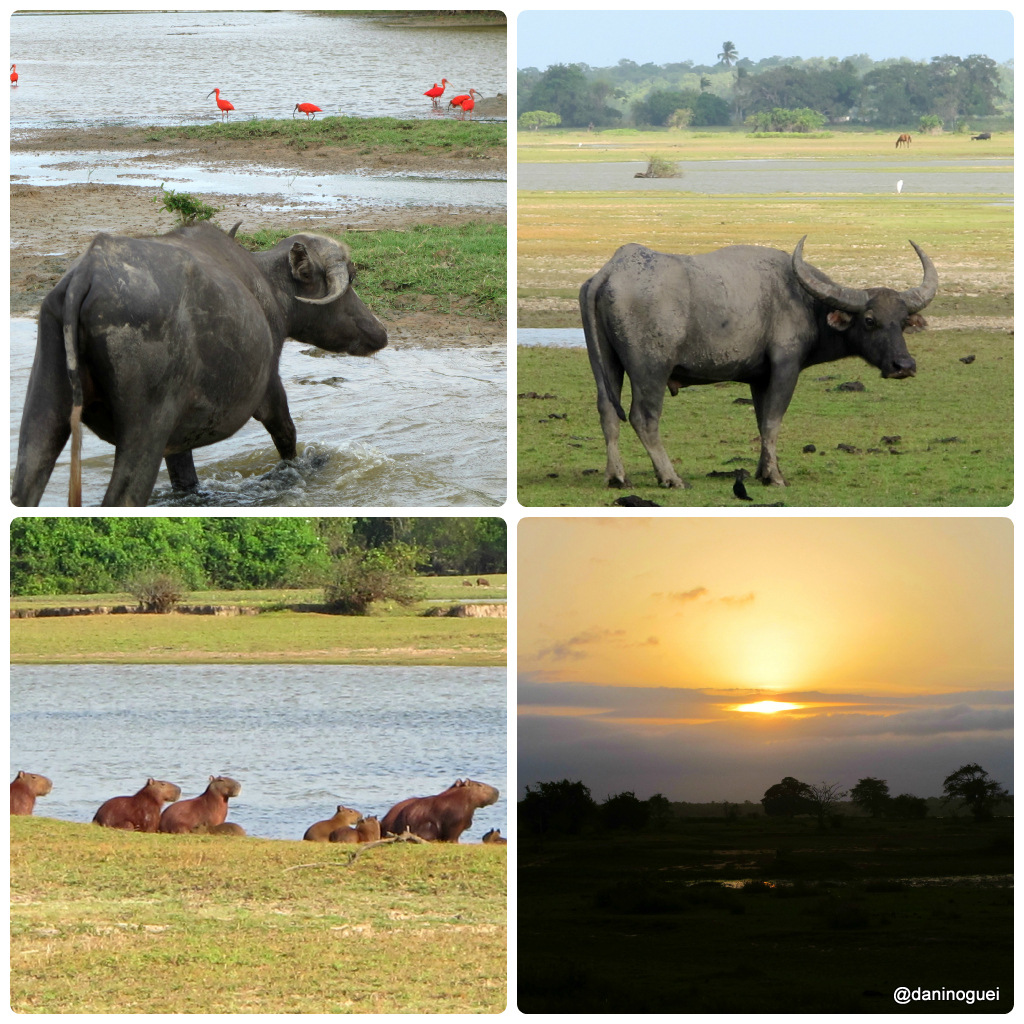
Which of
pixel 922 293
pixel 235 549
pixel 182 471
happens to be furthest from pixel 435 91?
pixel 182 471

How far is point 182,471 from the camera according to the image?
8.27 meters

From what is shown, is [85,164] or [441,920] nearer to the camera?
[441,920]

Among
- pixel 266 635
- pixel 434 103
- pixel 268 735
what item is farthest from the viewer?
pixel 434 103

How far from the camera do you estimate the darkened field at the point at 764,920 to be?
7547mm

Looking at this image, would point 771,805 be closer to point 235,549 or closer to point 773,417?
point 773,417

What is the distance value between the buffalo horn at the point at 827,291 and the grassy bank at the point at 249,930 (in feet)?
15.5

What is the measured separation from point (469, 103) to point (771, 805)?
13.5 metres

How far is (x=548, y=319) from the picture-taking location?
15.3 m

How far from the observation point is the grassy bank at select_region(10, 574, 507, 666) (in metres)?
10.8

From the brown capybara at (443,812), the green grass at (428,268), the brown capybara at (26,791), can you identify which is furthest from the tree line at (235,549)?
the green grass at (428,268)

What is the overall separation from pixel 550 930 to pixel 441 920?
2.44 ft

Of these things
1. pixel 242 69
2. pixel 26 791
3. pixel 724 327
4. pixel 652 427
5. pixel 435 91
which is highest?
pixel 242 69

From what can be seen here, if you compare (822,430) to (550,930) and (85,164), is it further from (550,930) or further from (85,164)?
(85,164)

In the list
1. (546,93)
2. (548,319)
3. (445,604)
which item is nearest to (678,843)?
(445,604)
